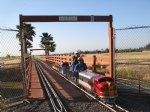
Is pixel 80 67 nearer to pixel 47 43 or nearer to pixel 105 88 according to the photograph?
pixel 105 88

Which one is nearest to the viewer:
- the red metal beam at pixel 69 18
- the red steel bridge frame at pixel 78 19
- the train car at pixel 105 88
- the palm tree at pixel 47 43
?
the train car at pixel 105 88

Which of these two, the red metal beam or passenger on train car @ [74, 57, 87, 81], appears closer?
the red metal beam

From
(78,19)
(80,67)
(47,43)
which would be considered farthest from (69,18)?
(47,43)

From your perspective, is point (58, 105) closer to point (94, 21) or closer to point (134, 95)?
point (134, 95)

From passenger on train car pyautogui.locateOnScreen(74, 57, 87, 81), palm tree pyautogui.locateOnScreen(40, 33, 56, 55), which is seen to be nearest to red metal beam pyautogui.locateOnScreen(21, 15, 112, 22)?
passenger on train car pyautogui.locateOnScreen(74, 57, 87, 81)

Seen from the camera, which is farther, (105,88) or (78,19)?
(78,19)

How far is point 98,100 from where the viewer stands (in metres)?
12.9

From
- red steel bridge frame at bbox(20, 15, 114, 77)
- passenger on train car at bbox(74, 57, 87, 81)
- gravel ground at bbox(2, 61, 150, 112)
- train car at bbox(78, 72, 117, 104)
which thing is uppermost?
red steel bridge frame at bbox(20, 15, 114, 77)

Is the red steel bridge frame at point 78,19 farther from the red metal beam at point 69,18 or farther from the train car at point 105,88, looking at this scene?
the train car at point 105,88

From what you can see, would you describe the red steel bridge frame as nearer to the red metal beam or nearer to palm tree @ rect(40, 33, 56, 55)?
the red metal beam

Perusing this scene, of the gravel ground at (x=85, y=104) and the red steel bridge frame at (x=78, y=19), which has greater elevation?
the red steel bridge frame at (x=78, y=19)

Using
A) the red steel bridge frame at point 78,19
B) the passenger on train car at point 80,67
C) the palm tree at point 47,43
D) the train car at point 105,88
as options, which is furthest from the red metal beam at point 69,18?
the palm tree at point 47,43

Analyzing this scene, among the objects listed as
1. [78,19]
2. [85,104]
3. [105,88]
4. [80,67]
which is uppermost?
[78,19]

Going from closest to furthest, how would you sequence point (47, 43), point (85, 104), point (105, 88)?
point (105, 88), point (85, 104), point (47, 43)
